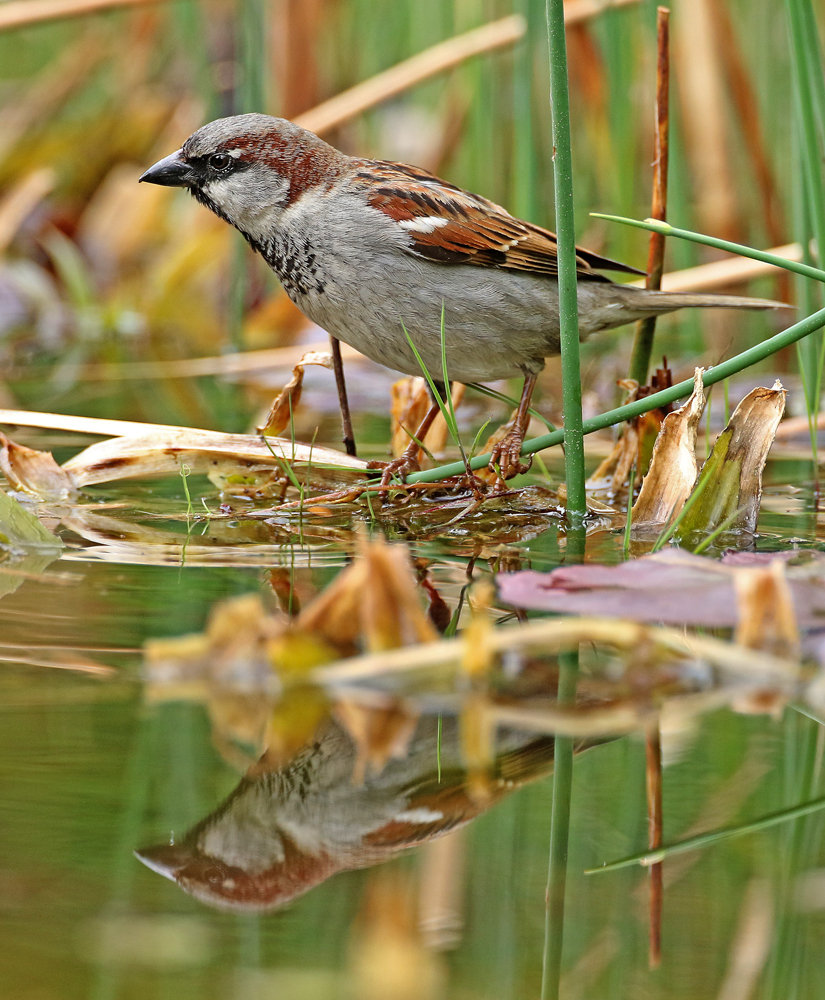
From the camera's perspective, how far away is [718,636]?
2.27 m

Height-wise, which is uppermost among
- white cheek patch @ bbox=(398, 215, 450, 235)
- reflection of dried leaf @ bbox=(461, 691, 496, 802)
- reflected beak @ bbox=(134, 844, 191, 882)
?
white cheek patch @ bbox=(398, 215, 450, 235)

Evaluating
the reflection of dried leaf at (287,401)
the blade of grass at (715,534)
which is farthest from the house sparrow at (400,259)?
the blade of grass at (715,534)

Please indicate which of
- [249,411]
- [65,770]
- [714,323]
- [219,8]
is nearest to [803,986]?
[65,770]

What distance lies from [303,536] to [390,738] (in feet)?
4.79

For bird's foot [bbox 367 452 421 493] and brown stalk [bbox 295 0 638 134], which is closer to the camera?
bird's foot [bbox 367 452 421 493]

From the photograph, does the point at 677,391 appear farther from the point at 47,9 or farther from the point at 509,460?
the point at 47,9

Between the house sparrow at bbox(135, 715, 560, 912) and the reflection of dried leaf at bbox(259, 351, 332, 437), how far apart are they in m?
2.01

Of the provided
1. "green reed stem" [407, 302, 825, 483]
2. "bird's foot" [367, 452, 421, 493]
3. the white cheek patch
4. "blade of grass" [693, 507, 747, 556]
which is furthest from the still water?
the white cheek patch

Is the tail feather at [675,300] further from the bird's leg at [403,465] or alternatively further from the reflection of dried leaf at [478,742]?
the reflection of dried leaf at [478,742]

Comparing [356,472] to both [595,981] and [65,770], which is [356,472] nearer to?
[65,770]

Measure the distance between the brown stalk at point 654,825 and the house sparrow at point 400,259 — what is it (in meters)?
1.62

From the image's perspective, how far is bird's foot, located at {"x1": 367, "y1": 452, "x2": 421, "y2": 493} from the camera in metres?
3.34

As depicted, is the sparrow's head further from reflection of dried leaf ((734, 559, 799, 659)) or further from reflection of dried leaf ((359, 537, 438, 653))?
reflection of dried leaf ((734, 559, 799, 659))

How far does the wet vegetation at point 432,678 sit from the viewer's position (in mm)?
1325
